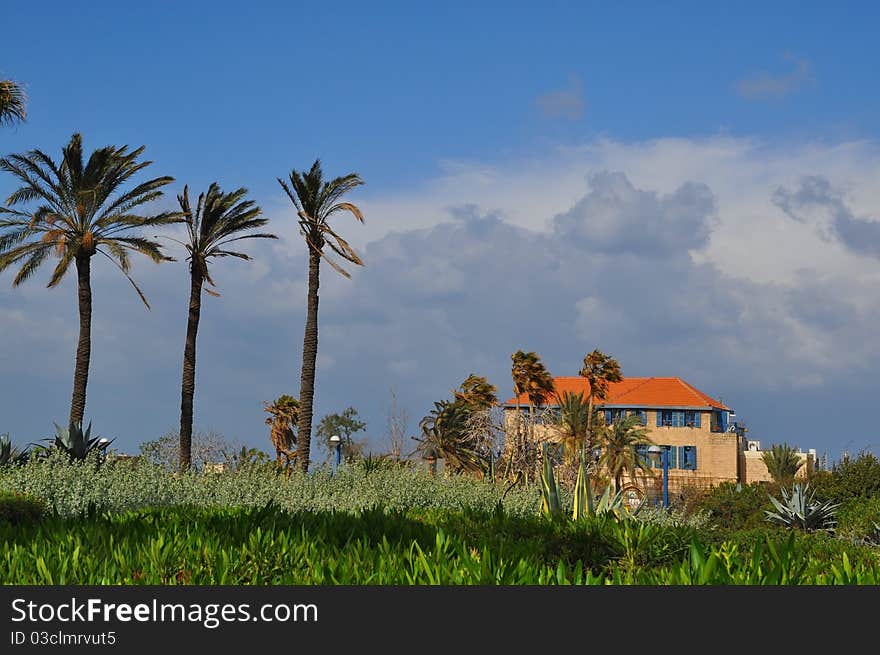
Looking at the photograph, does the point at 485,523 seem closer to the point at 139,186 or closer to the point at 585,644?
the point at 585,644

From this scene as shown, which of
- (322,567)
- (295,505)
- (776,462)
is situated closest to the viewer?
(322,567)

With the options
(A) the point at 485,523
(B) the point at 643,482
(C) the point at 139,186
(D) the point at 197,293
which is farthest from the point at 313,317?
(B) the point at 643,482

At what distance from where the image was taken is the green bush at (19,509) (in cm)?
1270

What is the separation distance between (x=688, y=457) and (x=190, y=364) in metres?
41.8

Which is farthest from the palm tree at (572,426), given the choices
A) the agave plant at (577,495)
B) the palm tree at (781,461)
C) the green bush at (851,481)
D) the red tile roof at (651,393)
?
the agave plant at (577,495)

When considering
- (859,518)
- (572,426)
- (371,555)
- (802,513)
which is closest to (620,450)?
(572,426)

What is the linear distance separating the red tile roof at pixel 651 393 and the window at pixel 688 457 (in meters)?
3.35

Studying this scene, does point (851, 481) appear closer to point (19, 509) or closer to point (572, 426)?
point (19, 509)

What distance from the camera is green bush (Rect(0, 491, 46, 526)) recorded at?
41.7ft

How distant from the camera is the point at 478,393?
184 feet

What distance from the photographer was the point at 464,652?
14.1ft

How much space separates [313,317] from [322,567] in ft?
90.8

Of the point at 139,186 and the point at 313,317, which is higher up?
the point at 139,186

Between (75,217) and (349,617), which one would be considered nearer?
(349,617)
